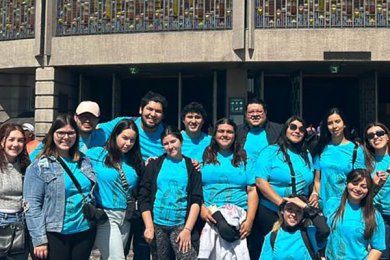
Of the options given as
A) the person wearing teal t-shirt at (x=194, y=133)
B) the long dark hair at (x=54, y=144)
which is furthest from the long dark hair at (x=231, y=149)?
the long dark hair at (x=54, y=144)

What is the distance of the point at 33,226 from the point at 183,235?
1279mm

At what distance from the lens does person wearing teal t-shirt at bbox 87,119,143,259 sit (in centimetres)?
447

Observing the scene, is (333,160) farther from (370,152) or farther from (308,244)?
(308,244)

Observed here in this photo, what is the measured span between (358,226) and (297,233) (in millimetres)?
494

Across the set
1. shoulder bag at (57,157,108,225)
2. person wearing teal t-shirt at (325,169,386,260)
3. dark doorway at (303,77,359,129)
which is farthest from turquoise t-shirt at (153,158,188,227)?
dark doorway at (303,77,359,129)

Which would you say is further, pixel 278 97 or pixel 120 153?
pixel 278 97

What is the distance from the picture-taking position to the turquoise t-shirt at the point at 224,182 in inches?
188

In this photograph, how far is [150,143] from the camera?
16.9 feet

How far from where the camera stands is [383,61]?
41.0 feet

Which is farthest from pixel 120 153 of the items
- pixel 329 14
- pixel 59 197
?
pixel 329 14

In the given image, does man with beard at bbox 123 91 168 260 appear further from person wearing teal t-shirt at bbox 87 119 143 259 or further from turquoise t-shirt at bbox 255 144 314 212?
turquoise t-shirt at bbox 255 144 314 212

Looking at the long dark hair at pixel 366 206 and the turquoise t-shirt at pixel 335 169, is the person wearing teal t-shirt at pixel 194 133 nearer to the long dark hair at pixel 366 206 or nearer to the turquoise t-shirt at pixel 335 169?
the turquoise t-shirt at pixel 335 169

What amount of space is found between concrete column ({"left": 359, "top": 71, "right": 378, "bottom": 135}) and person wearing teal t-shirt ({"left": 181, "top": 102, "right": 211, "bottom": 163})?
36.0 ft

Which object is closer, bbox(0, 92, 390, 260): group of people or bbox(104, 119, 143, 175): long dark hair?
bbox(0, 92, 390, 260): group of people
